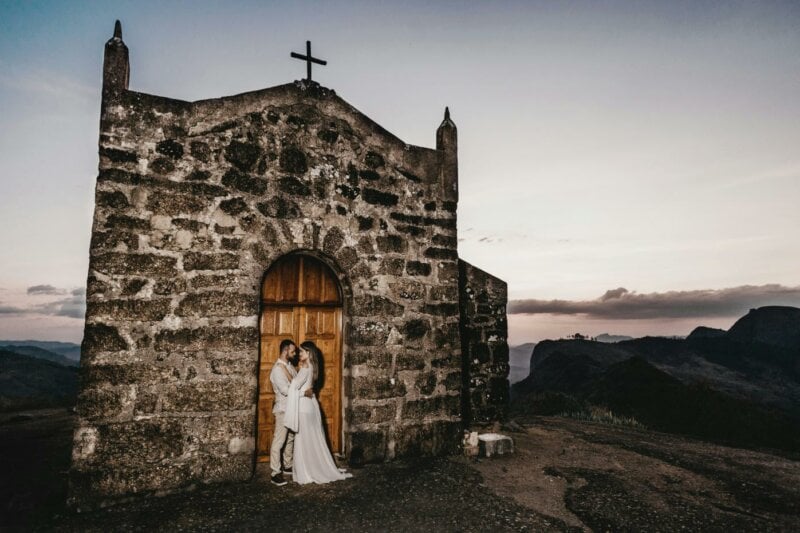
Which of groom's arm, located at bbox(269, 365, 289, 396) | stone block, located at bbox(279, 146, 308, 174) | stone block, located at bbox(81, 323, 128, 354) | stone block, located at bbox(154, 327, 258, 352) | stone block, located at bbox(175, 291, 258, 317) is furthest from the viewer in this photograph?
stone block, located at bbox(279, 146, 308, 174)

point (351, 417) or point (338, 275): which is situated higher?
point (338, 275)

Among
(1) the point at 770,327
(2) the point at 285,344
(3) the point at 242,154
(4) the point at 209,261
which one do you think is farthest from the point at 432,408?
(1) the point at 770,327

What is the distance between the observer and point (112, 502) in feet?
12.1

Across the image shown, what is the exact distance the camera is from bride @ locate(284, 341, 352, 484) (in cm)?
422

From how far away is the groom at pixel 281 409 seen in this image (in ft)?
13.8

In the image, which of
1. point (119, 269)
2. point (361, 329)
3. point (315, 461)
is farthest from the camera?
point (361, 329)

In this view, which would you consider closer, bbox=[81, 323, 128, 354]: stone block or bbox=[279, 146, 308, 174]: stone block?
bbox=[81, 323, 128, 354]: stone block

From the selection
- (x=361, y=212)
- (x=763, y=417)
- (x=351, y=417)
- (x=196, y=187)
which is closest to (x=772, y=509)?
(x=351, y=417)

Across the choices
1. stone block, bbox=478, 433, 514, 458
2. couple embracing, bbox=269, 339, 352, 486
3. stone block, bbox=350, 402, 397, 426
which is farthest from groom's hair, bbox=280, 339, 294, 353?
stone block, bbox=478, 433, 514, 458

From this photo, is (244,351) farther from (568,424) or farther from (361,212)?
(568,424)

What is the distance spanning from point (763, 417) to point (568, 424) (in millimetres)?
5210

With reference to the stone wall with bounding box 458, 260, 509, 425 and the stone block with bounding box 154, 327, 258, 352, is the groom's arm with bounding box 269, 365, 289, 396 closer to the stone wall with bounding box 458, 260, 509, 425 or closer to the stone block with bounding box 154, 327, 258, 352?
the stone block with bounding box 154, 327, 258, 352

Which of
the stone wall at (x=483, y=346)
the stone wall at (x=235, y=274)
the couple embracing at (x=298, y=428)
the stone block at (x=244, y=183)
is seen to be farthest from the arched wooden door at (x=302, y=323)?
the stone wall at (x=483, y=346)

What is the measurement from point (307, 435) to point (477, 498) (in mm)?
1853
